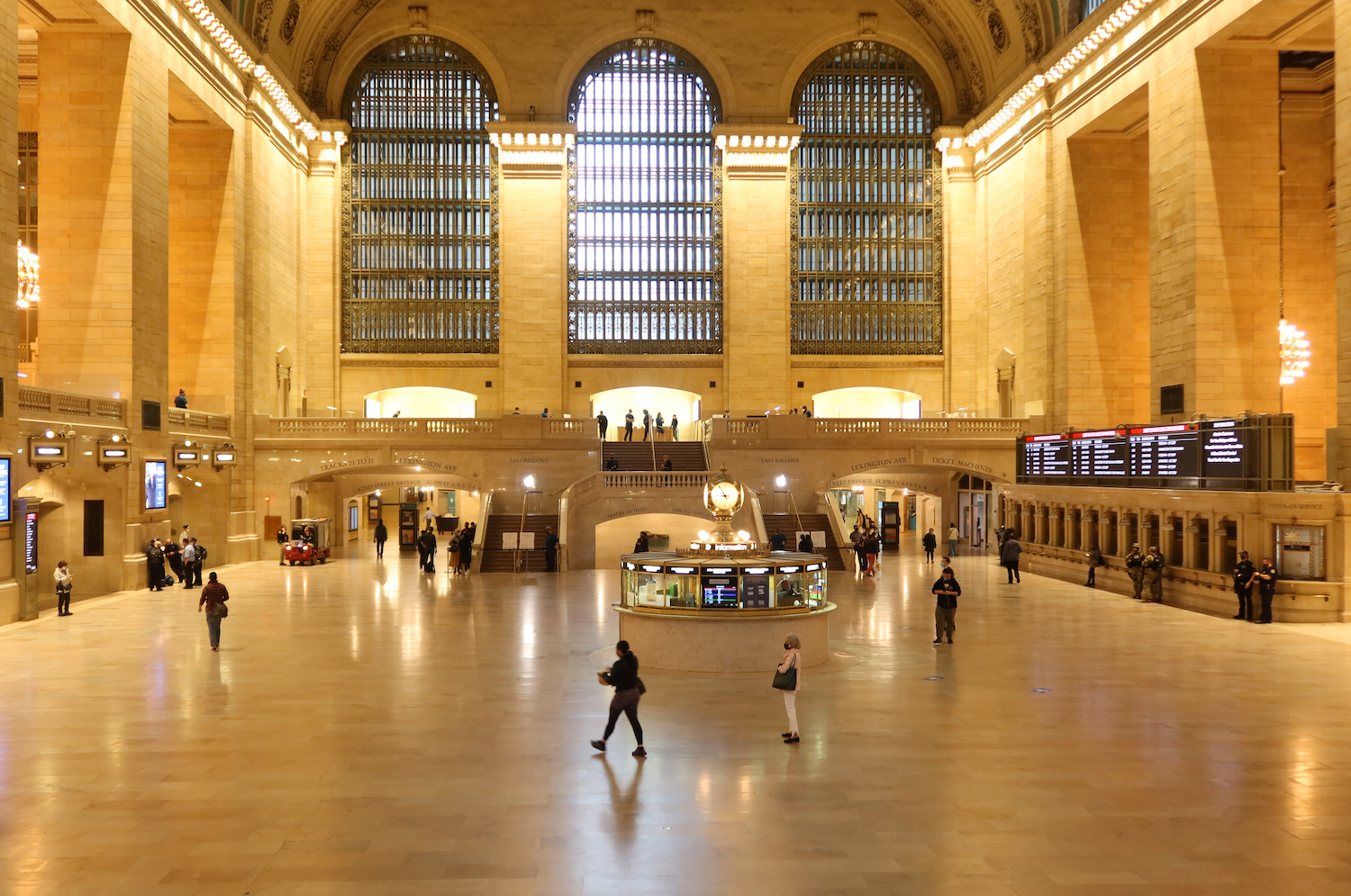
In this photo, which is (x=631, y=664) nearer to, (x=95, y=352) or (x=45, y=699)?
(x=45, y=699)

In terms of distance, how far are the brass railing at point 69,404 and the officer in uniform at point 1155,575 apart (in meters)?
22.3

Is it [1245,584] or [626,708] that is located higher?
[1245,584]

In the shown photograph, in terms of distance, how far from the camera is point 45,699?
11719mm

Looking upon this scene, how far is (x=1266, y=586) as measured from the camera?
1720 cm

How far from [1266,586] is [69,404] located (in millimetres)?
23244

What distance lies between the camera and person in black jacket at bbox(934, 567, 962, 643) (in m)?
14.9

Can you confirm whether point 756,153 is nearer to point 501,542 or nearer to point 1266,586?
point 501,542

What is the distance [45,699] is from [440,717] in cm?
490

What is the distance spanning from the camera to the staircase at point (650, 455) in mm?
32156

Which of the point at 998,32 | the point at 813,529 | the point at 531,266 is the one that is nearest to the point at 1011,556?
the point at 813,529

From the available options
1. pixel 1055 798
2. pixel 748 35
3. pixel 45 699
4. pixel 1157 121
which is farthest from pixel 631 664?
pixel 748 35

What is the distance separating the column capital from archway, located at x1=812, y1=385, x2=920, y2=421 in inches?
362

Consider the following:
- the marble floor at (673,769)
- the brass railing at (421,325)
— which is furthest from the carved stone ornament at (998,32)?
the marble floor at (673,769)

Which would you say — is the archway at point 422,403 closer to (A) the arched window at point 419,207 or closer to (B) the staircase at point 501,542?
(A) the arched window at point 419,207
